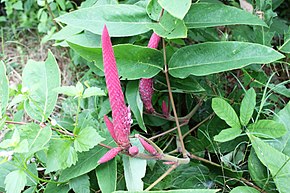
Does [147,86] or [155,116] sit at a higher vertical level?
[147,86]

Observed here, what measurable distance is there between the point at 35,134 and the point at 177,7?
0.33 m

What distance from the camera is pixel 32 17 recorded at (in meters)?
1.65

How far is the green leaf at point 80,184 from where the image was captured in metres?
0.81

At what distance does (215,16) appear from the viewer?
78cm

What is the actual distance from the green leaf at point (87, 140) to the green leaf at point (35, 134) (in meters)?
0.06

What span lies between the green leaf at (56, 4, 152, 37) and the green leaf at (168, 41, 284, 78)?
103 millimetres

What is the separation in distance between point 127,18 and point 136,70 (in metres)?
0.11

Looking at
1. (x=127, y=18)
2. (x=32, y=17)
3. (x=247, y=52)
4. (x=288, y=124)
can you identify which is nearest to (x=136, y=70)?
(x=127, y=18)

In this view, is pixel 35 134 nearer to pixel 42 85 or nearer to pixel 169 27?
pixel 42 85

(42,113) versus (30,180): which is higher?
(42,113)

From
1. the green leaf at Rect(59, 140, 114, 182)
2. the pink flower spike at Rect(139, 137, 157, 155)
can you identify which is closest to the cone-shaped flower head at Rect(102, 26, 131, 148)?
the pink flower spike at Rect(139, 137, 157, 155)

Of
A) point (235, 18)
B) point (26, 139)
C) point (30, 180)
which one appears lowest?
point (30, 180)

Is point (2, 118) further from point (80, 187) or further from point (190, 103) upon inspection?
point (190, 103)

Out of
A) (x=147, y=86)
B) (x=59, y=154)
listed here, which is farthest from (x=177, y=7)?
(x=59, y=154)
